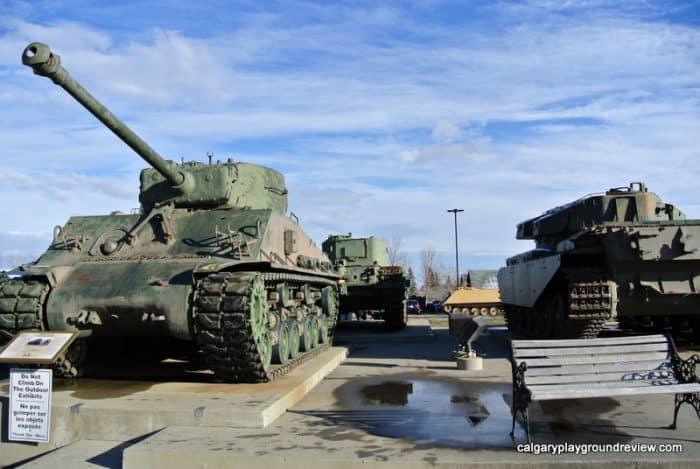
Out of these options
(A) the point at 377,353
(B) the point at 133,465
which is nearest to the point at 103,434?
(B) the point at 133,465

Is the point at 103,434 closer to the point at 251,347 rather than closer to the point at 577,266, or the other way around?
the point at 251,347

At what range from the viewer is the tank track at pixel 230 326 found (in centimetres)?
807

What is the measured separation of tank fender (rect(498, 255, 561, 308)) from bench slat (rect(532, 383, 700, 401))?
580 centimetres

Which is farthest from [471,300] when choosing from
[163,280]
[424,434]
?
[424,434]

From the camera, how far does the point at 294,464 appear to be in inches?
223

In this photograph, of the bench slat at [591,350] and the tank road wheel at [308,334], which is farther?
the tank road wheel at [308,334]

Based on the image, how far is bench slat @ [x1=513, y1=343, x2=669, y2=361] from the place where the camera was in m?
6.49

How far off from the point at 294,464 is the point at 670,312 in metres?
8.59

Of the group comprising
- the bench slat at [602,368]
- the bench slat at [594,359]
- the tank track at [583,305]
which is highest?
the tank track at [583,305]

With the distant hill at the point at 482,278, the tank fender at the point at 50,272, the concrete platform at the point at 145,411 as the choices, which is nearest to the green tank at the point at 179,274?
the tank fender at the point at 50,272

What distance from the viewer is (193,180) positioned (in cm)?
1106

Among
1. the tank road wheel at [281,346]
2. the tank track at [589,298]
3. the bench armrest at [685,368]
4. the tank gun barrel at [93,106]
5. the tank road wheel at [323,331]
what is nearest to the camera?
the bench armrest at [685,368]

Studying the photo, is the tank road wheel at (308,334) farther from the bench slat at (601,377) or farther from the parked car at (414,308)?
the parked car at (414,308)

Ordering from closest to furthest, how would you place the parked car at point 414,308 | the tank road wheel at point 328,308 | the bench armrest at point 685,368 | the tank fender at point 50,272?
the bench armrest at point 685,368 → the tank fender at point 50,272 → the tank road wheel at point 328,308 → the parked car at point 414,308
